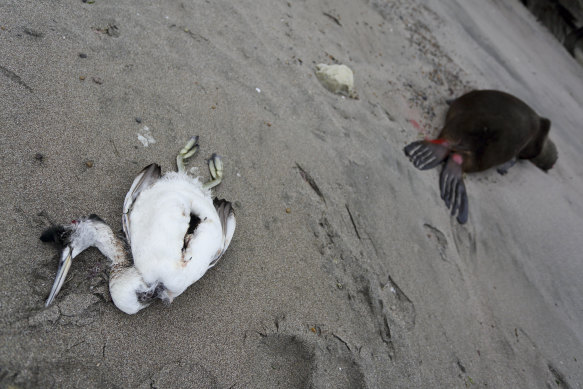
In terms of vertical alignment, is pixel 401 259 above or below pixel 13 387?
above

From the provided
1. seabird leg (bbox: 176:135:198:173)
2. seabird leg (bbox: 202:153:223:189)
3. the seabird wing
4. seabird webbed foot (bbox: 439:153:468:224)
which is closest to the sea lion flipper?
seabird webbed foot (bbox: 439:153:468:224)

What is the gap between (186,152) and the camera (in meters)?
1.95

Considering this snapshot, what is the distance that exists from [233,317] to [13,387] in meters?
0.80

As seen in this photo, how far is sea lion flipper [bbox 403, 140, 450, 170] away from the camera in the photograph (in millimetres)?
3168

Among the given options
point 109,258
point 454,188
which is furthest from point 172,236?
point 454,188

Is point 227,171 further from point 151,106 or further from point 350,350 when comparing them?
point 350,350

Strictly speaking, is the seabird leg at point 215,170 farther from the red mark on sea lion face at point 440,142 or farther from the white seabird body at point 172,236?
the red mark on sea lion face at point 440,142

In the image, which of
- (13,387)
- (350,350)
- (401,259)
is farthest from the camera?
(401,259)

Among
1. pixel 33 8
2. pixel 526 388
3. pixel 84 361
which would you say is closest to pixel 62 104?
pixel 33 8

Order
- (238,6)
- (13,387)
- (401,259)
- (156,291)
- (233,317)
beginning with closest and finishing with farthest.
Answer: (13,387), (156,291), (233,317), (401,259), (238,6)

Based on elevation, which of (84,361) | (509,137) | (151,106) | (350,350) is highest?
(509,137)

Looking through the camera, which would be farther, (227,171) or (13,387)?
(227,171)

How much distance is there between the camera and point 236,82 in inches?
97.0

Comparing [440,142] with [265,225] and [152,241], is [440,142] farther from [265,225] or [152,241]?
[152,241]
